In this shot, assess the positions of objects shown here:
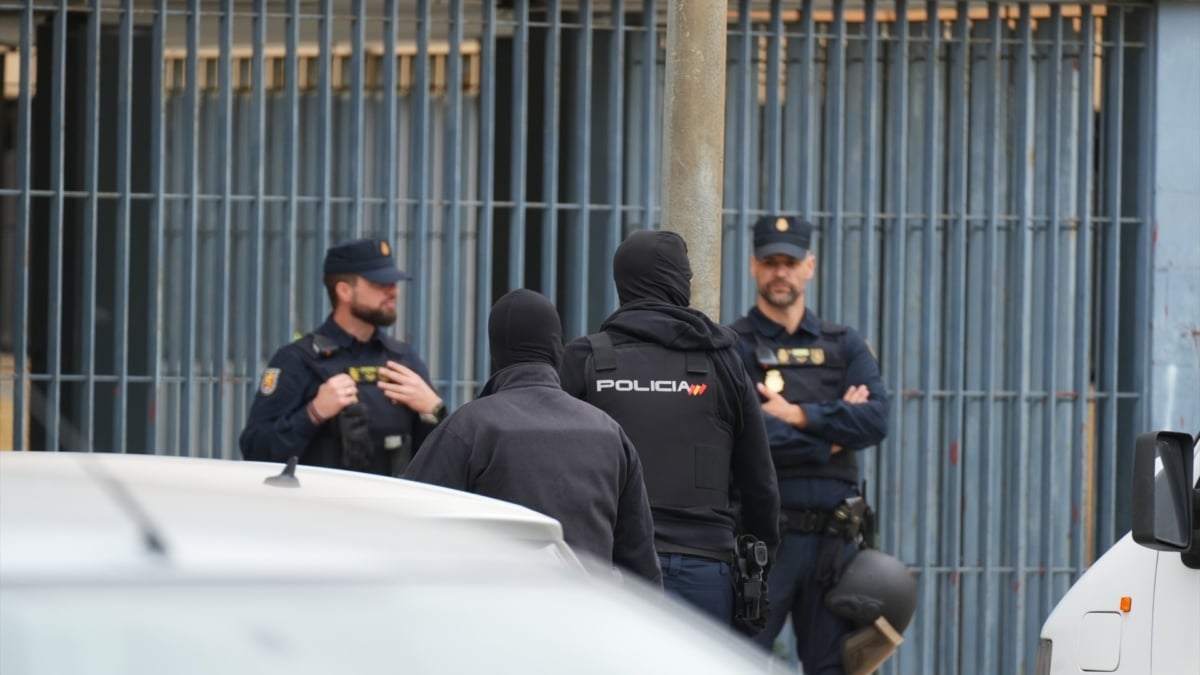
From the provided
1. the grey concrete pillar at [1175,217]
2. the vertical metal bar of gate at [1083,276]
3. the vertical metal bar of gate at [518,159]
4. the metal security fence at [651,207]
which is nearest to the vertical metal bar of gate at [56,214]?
the metal security fence at [651,207]

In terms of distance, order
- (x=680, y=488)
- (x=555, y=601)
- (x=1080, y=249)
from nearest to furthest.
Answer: (x=555, y=601)
(x=680, y=488)
(x=1080, y=249)

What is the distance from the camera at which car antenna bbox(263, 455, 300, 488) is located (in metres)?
2.53

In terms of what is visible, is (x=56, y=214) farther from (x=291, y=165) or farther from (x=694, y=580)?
(x=694, y=580)

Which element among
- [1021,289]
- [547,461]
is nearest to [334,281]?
[547,461]

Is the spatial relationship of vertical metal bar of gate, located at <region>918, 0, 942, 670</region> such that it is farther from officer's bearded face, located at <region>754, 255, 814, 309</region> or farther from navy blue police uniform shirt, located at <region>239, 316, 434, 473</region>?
navy blue police uniform shirt, located at <region>239, 316, 434, 473</region>

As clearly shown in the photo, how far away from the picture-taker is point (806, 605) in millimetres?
6375

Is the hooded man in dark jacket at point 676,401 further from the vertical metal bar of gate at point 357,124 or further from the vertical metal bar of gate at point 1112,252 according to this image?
the vertical metal bar of gate at point 1112,252

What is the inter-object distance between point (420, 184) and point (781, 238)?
145 centimetres

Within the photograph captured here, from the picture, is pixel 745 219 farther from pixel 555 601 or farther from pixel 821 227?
pixel 555 601

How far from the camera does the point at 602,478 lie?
4625mm

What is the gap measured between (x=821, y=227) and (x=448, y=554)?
543cm

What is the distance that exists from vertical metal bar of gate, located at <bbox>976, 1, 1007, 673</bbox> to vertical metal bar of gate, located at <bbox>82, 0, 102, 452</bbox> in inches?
136

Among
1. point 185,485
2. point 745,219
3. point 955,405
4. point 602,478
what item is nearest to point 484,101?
point 745,219

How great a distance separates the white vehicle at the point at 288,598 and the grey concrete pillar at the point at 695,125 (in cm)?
333
